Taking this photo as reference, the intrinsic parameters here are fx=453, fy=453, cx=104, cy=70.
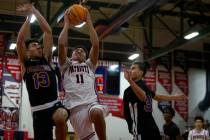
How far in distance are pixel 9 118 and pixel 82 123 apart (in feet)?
31.0

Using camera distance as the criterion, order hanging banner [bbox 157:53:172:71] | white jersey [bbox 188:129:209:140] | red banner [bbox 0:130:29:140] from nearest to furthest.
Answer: white jersey [bbox 188:129:209:140] → red banner [bbox 0:130:29:140] → hanging banner [bbox 157:53:172:71]

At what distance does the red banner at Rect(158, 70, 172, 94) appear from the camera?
1789cm

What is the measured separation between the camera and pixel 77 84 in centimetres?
615

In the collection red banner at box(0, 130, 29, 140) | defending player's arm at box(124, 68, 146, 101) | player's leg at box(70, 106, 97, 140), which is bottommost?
red banner at box(0, 130, 29, 140)

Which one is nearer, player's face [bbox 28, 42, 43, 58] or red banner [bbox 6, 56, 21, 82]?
player's face [bbox 28, 42, 43, 58]

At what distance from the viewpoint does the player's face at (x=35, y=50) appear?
6.02 metres

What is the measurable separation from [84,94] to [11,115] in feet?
31.3

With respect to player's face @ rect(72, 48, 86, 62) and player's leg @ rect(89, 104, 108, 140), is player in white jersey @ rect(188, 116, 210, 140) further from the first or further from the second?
player's leg @ rect(89, 104, 108, 140)

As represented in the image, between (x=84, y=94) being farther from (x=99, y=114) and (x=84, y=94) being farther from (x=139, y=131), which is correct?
Result: (x=139, y=131)

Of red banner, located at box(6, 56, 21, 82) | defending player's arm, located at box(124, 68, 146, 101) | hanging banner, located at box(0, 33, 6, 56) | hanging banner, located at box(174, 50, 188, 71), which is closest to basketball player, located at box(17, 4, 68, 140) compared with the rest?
defending player's arm, located at box(124, 68, 146, 101)

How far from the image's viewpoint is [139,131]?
6.59 metres

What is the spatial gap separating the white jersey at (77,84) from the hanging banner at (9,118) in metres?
9.34

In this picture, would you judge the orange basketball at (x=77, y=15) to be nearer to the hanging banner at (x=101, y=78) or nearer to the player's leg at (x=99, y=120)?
the player's leg at (x=99, y=120)

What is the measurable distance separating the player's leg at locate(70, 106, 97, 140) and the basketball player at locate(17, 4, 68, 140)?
319mm
